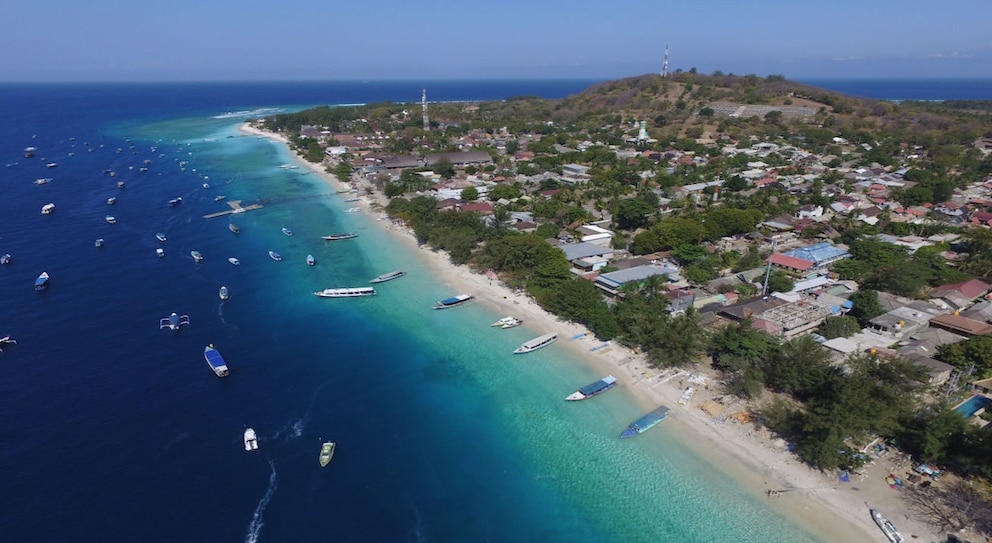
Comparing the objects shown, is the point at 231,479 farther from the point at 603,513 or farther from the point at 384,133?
the point at 384,133

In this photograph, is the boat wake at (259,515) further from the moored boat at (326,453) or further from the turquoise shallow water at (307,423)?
the moored boat at (326,453)

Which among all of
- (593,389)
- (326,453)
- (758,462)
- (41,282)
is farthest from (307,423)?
(41,282)

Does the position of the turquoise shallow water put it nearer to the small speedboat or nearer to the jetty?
the small speedboat

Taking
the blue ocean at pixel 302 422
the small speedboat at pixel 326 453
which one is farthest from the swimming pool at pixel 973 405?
the small speedboat at pixel 326 453

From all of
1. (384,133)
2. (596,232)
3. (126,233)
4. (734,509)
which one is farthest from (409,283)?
(384,133)

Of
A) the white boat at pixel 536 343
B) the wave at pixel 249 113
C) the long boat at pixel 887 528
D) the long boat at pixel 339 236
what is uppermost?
the wave at pixel 249 113

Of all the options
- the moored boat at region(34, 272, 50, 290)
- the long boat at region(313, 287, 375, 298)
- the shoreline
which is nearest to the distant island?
the shoreline

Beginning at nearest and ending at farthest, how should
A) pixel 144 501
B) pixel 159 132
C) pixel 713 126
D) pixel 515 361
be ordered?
pixel 144 501 → pixel 515 361 → pixel 713 126 → pixel 159 132
